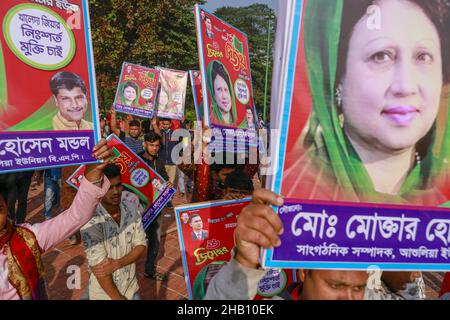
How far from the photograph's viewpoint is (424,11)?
1.47 meters

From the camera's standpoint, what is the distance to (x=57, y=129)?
6.54 feet

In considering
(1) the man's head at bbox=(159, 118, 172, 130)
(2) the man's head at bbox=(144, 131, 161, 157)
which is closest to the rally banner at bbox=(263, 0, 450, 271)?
(2) the man's head at bbox=(144, 131, 161, 157)

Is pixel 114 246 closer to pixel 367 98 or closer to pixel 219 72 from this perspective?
pixel 219 72

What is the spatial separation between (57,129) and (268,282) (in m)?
1.74

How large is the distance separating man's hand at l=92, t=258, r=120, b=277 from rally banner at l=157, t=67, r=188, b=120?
21.3 ft

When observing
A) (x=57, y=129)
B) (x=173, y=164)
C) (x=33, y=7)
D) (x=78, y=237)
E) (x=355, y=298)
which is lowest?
(x=78, y=237)

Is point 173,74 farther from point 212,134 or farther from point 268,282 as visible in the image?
point 268,282

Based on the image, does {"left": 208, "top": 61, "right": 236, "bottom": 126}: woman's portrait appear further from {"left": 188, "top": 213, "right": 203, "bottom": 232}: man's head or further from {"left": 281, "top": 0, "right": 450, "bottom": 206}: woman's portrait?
{"left": 281, "top": 0, "right": 450, "bottom": 206}: woman's portrait

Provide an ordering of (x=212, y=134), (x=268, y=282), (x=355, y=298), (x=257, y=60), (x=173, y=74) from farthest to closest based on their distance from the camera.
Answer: (x=257, y=60), (x=173, y=74), (x=212, y=134), (x=268, y=282), (x=355, y=298)

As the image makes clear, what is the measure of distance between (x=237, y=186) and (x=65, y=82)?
2.03m

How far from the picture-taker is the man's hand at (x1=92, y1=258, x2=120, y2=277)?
2.62 meters

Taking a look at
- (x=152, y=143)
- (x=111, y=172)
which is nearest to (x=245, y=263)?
(x=111, y=172)

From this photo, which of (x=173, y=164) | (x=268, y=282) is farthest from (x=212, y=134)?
(x=173, y=164)

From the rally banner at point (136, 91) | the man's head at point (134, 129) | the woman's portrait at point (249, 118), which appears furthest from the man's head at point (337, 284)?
the rally banner at point (136, 91)
